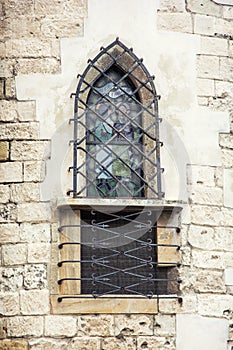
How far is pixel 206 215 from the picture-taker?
7023 millimetres

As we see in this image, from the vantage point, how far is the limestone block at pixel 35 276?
671cm

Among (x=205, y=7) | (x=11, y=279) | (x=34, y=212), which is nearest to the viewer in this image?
(x=11, y=279)

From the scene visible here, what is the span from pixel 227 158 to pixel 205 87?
552mm

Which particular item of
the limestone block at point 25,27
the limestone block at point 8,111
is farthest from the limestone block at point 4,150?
the limestone block at point 25,27

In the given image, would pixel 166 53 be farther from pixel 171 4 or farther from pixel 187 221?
pixel 187 221

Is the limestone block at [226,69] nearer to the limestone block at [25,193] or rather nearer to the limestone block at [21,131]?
the limestone block at [21,131]

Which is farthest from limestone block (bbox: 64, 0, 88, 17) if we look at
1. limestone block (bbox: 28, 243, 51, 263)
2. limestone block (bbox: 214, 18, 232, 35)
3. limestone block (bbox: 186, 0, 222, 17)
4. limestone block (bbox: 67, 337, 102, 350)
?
limestone block (bbox: 67, 337, 102, 350)

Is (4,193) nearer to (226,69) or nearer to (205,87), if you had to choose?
(205,87)

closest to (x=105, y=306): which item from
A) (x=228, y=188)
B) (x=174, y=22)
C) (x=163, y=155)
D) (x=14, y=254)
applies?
(x=14, y=254)

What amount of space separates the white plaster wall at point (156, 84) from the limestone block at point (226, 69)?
23 cm

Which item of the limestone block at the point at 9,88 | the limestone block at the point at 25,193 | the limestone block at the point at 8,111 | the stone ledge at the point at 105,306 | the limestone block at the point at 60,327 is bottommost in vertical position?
the limestone block at the point at 60,327

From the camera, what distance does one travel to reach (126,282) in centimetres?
685

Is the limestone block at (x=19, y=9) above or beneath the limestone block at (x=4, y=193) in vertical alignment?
above

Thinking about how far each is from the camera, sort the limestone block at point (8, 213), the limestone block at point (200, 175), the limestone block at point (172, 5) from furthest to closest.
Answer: the limestone block at point (172, 5), the limestone block at point (200, 175), the limestone block at point (8, 213)
